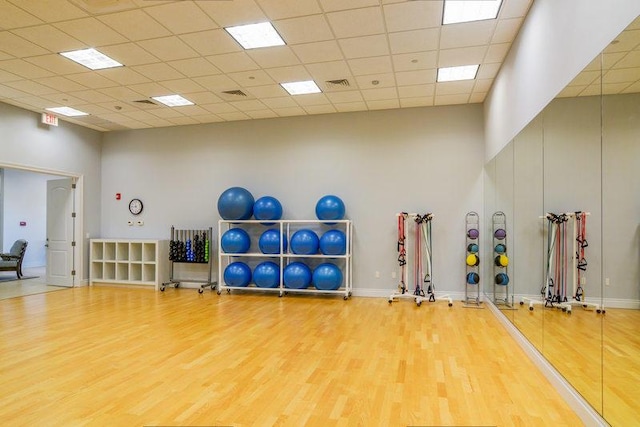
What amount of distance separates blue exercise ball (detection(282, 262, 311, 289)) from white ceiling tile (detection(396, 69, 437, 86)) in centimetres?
353

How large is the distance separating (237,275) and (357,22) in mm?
4814

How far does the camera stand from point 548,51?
327 cm

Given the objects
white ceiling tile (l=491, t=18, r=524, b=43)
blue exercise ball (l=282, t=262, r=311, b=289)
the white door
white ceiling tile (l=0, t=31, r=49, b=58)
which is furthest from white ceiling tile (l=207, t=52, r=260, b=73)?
the white door

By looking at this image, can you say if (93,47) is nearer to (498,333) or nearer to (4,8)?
(4,8)

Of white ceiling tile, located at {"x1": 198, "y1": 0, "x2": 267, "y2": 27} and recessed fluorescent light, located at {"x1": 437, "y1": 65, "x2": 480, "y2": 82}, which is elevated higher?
white ceiling tile, located at {"x1": 198, "y1": 0, "x2": 267, "y2": 27}

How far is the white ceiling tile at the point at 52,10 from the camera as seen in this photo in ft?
12.1

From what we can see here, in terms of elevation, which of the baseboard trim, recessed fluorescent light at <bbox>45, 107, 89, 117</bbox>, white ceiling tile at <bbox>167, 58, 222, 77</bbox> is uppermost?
white ceiling tile at <bbox>167, 58, 222, 77</bbox>

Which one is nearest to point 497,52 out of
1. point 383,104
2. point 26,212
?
point 383,104

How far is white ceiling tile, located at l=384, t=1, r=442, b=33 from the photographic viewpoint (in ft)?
12.4

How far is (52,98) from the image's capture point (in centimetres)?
645

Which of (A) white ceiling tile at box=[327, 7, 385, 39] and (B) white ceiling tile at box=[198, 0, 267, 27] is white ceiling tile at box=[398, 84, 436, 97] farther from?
(B) white ceiling tile at box=[198, 0, 267, 27]

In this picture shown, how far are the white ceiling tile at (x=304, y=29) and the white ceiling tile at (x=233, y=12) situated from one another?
263mm

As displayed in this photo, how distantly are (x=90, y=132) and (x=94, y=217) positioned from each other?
1.94 metres

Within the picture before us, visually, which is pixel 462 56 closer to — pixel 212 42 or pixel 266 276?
pixel 212 42
